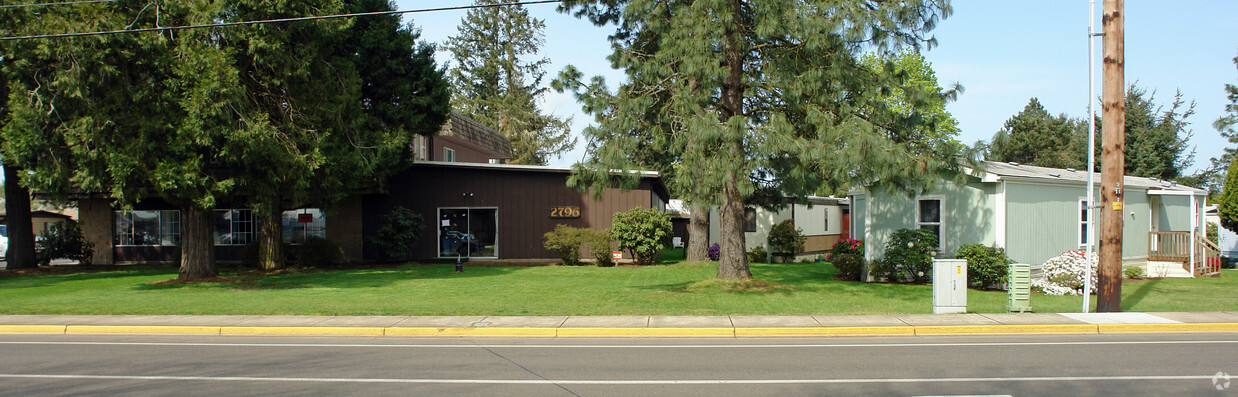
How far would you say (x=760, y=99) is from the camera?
17672mm

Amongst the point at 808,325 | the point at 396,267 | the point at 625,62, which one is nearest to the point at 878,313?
the point at 808,325

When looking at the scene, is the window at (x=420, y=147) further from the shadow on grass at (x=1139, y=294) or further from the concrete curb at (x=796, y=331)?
the shadow on grass at (x=1139, y=294)

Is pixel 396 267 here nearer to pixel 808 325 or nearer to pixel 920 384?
pixel 808 325

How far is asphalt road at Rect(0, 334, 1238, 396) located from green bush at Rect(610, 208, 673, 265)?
49.0ft

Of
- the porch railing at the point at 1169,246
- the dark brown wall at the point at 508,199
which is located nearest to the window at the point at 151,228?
the dark brown wall at the point at 508,199

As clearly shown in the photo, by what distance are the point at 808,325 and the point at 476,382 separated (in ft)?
19.1

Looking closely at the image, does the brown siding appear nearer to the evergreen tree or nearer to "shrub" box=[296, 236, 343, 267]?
"shrub" box=[296, 236, 343, 267]

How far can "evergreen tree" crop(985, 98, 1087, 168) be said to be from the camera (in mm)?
58125

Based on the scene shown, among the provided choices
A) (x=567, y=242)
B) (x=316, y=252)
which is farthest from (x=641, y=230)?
(x=316, y=252)

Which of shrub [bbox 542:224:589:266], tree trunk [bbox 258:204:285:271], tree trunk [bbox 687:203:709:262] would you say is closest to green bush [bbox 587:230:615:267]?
shrub [bbox 542:224:589:266]

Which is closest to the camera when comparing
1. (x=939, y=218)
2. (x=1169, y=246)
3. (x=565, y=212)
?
(x=939, y=218)

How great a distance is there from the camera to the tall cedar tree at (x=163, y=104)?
57.7ft

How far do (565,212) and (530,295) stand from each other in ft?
37.8

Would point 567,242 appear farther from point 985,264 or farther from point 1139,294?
point 1139,294
